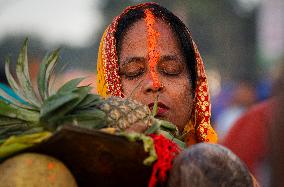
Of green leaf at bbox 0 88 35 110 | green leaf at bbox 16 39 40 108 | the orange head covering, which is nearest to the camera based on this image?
green leaf at bbox 0 88 35 110

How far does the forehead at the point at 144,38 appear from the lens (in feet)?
12.7

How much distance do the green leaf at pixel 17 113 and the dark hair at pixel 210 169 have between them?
69 centimetres

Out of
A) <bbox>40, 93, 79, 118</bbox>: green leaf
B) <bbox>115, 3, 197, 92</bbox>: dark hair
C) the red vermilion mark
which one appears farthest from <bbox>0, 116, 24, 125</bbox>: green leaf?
<bbox>115, 3, 197, 92</bbox>: dark hair

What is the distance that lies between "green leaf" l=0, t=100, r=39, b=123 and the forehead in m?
1.67

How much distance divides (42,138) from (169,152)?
0.53 metres

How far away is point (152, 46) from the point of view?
3805mm

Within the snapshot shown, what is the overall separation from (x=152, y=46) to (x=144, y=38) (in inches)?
4.9

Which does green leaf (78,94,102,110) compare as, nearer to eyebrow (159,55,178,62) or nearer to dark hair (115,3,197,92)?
eyebrow (159,55,178,62)

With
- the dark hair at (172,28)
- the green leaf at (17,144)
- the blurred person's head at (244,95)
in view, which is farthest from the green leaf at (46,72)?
the blurred person's head at (244,95)

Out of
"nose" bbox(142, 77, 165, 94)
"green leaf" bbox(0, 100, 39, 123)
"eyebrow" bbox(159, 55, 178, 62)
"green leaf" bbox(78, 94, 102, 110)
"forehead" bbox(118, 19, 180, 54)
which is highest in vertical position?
"forehead" bbox(118, 19, 180, 54)

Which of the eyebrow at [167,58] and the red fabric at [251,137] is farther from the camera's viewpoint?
the red fabric at [251,137]

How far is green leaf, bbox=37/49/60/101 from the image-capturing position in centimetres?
249

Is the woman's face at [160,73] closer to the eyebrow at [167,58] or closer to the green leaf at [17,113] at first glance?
the eyebrow at [167,58]

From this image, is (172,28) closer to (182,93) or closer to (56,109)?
(182,93)
